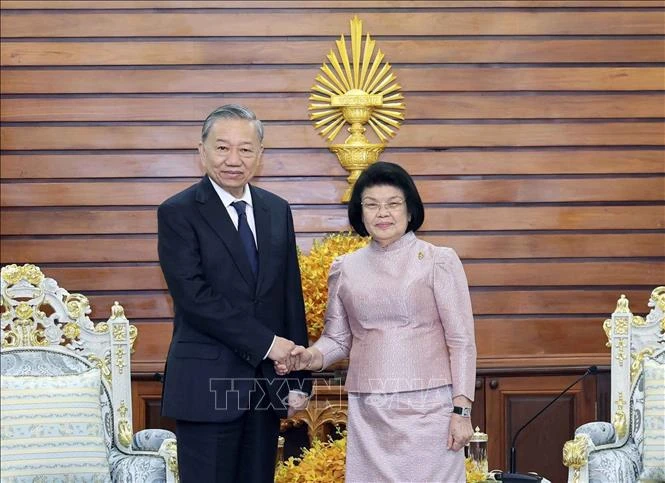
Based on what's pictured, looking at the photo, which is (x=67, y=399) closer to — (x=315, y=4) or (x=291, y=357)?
(x=291, y=357)

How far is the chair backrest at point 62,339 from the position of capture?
3.46 meters

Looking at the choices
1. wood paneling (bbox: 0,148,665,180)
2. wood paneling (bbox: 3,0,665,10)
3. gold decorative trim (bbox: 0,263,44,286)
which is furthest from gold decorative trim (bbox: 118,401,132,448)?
wood paneling (bbox: 3,0,665,10)

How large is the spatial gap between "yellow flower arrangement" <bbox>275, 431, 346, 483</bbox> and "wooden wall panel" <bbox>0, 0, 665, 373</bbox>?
4.30 ft

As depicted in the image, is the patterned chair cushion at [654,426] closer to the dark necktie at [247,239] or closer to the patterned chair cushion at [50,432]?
the dark necktie at [247,239]

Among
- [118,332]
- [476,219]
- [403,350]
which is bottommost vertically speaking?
[403,350]

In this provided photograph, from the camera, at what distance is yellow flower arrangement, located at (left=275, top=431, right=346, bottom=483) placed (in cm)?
336

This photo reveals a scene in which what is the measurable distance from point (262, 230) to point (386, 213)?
13.9 inches

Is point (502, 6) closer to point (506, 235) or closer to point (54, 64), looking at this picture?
point (506, 235)

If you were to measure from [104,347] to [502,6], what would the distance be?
7.76 ft

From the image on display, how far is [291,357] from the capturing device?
2836mm

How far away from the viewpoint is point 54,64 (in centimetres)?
461

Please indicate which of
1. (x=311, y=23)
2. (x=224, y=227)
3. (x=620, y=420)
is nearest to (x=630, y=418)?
(x=620, y=420)

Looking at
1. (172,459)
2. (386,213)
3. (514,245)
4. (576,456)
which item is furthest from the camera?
(514,245)

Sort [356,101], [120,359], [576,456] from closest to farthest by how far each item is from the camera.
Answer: [576,456] → [120,359] → [356,101]
